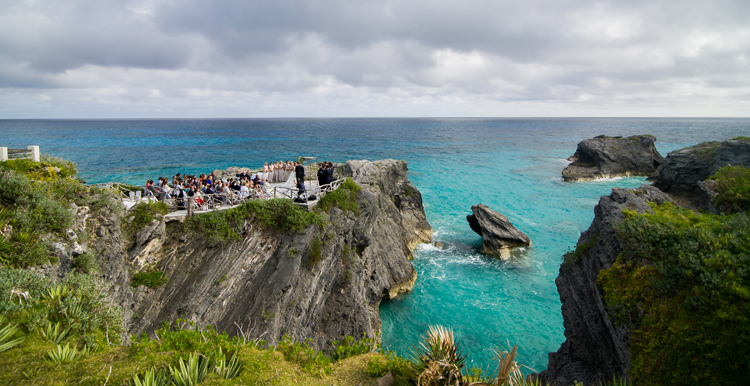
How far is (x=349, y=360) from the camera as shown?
8820mm

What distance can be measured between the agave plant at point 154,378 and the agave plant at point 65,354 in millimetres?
1618

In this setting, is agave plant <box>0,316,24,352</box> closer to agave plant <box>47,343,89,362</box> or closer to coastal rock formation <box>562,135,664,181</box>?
agave plant <box>47,343,89,362</box>

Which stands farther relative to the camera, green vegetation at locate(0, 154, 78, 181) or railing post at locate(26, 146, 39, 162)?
railing post at locate(26, 146, 39, 162)

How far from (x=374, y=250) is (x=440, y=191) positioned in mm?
28459

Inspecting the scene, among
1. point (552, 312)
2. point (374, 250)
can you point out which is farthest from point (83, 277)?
point (552, 312)

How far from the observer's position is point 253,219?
52.7 feet

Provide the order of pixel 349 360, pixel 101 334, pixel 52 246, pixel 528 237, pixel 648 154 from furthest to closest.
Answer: pixel 648 154, pixel 528 237, pixel 52 246, pixel 349 360, pixel 101 334

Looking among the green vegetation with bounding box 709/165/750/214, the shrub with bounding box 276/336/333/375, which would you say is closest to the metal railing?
the shrub with bounding box 276/336/333/375

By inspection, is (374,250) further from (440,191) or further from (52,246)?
(440,191)

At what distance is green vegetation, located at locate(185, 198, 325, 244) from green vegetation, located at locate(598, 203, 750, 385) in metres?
12.7

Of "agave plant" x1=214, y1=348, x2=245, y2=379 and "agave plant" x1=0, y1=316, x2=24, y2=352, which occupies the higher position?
"agave plant" x1=0, y1=316, x2=24, y2=352

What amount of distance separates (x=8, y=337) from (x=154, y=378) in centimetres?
339

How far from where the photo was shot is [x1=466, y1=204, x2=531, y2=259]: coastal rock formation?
2862 cm

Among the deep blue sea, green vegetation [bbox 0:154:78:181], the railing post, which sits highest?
the railing post
